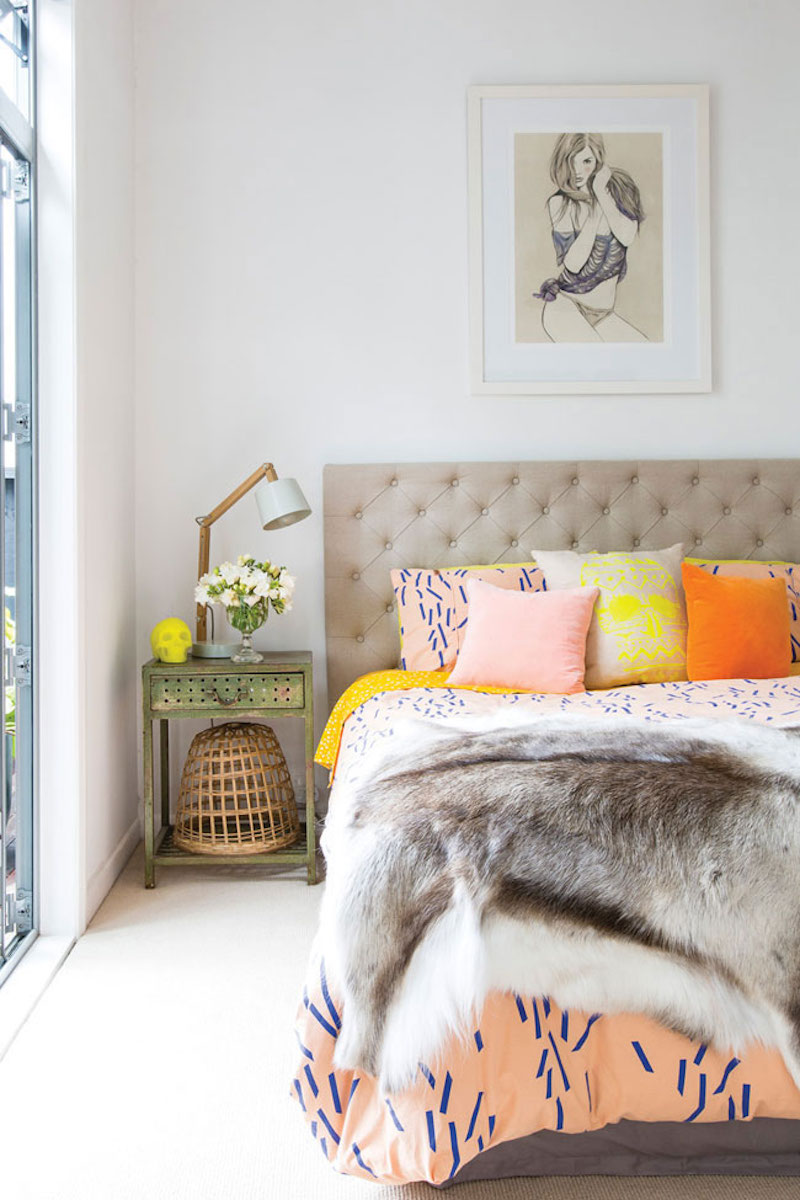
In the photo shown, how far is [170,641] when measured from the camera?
2.92 meters

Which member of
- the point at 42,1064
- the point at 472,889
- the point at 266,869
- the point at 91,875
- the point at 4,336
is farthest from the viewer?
the point at 266,869

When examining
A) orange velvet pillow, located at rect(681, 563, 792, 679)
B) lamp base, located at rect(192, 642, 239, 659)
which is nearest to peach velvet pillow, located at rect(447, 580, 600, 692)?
orange velvet pillow, located at rect(681, 563, 792, 679)

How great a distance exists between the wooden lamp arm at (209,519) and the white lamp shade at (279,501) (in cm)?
7

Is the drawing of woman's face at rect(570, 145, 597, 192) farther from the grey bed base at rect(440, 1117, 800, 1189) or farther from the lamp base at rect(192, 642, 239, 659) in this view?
the grey bed base at rect(440, 1117, 800, 1189)

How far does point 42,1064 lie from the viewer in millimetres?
1843

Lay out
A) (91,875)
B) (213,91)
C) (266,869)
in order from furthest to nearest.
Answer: (213,91)
(266,869)
(91,875)

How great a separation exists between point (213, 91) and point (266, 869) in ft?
8.59

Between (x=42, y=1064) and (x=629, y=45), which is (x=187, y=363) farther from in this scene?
(x=42, y=1064)

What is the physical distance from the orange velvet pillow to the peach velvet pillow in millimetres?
312

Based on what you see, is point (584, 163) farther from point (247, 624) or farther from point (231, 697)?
point (231, 697)

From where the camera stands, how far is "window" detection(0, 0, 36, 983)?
2293mm

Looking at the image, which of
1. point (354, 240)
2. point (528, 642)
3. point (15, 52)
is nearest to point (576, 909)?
point (528, 642)

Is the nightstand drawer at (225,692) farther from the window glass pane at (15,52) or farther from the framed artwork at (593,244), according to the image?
Answer: the window glass pane at (15,52)

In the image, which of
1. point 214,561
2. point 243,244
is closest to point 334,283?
point 243,244
